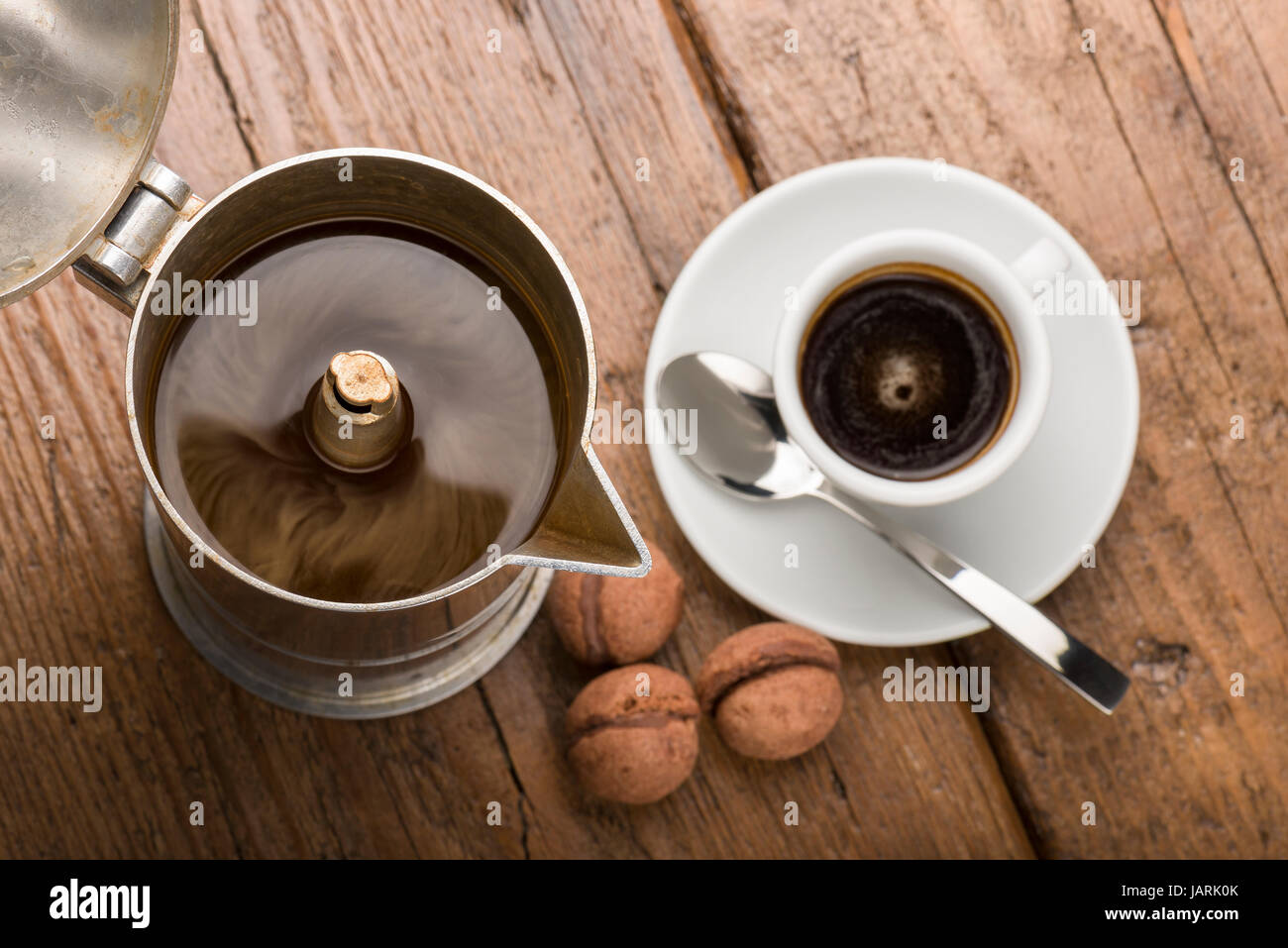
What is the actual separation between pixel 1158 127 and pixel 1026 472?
375 millimetres

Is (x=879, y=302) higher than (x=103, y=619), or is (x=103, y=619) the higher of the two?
(x=879, y=302)

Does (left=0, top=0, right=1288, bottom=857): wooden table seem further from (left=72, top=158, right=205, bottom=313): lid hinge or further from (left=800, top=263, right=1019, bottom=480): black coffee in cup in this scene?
(left=72, top=158, right=205, bottom=313): lid hinge

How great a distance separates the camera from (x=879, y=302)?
0.92 meters

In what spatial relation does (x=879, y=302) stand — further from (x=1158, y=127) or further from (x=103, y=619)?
(x=103, y=619)

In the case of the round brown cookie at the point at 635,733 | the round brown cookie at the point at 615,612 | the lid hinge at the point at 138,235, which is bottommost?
the round brown cookie at the point at 635,733

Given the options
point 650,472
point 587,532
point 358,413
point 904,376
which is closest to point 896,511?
point 904,376

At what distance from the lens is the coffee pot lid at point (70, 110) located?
63 cm

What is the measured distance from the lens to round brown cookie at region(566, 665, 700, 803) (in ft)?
2.93

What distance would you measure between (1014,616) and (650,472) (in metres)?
0.35

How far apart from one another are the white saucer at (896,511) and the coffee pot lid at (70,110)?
45cm

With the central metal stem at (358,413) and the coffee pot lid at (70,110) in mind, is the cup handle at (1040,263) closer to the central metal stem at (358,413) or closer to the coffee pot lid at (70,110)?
the central metal stem at (358,413)

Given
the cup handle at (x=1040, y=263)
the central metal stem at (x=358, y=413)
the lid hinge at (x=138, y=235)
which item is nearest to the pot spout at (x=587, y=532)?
the central metal stem at (x=358, y=413)

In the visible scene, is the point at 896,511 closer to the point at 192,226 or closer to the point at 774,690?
the point at 774,690

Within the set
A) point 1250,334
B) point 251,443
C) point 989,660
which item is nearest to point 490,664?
point 251,443
